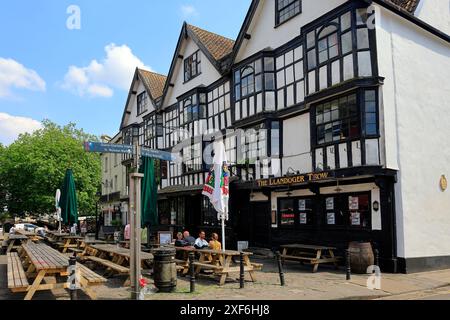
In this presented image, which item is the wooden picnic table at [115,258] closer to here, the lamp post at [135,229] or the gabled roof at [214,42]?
the lamp post at [135,229]

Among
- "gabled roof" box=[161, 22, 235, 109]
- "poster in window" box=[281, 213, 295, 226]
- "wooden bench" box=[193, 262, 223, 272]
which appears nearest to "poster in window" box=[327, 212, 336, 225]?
"poster in window" box=[281, 213, 295, 226]

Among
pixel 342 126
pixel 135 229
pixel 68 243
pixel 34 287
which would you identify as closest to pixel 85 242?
pixel 68 243

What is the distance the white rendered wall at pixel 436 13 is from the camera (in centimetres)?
1631

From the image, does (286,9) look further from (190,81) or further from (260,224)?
(260,224)

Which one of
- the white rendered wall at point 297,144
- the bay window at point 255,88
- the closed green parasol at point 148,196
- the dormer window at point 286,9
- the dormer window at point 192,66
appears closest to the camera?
the closed green parasol at point 148,196

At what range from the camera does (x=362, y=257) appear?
1333 centimetres

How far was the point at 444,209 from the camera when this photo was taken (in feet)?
50.5

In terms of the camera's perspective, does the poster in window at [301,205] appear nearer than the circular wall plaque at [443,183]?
No

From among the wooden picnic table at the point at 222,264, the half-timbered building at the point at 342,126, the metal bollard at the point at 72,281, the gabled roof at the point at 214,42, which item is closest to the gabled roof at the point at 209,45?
the gabled roof at the point at 214,42

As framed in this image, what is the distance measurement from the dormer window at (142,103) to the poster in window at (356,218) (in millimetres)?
21492

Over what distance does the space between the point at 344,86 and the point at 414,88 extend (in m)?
2.74

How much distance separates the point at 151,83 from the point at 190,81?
25.9 feet
